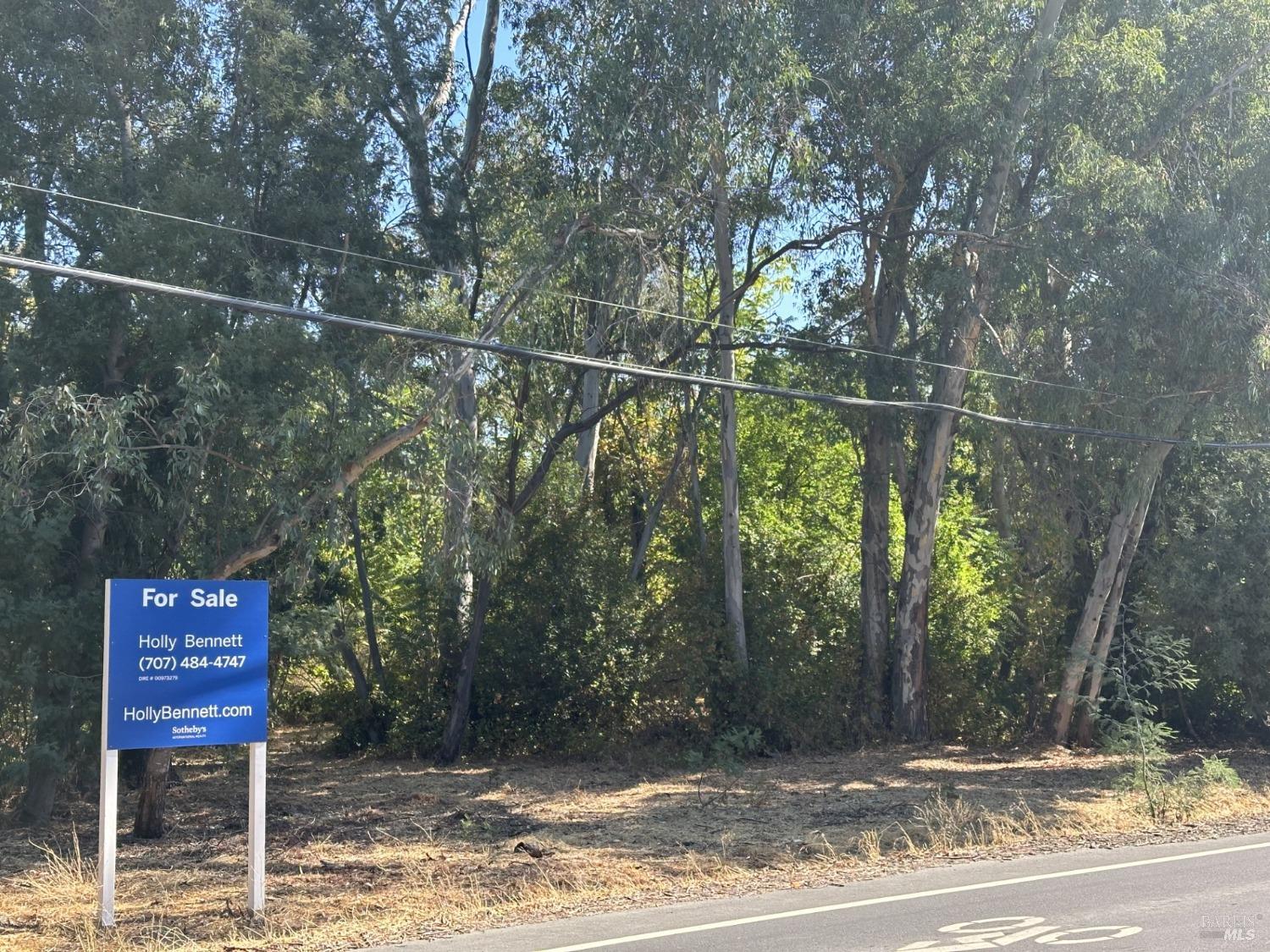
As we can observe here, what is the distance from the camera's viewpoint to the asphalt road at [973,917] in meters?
8.34

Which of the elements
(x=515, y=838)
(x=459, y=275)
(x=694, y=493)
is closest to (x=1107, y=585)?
(x=694, y=493)

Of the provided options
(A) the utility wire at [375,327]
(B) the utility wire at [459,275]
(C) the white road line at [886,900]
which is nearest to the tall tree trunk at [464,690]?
(B) the utility wire at [459,275]

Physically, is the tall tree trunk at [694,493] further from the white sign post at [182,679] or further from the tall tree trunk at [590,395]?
the white sign post at [182,679]

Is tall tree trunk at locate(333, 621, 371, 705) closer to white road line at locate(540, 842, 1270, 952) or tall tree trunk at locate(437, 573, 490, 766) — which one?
tall tree trunk at locate(437, 573, 490, 766)

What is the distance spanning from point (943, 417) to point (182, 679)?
16.1m

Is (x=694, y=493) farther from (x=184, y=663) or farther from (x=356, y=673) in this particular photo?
(x=184, y=663)

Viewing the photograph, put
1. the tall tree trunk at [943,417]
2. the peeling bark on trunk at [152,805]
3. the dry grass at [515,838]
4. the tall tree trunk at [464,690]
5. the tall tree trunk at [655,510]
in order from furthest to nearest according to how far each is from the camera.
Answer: the tall tree trunk at [655,510]
the tall tree trunk at [464,690]
the tall tree trunk at [943,417]
the peeling bark on trunk at [152,805]
the dry grass at [515,838]

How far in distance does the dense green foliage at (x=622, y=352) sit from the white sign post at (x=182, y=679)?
10.8 ft

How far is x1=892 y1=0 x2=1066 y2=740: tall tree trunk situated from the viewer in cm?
1989

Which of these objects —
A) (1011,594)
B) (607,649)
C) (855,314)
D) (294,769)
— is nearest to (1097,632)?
(1011,594)

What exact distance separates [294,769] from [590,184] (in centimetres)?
1114

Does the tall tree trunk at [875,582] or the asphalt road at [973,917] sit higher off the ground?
the tall tree trunk at [875,582]

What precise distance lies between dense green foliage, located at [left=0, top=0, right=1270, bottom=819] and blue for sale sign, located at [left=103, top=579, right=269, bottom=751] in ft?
10.8

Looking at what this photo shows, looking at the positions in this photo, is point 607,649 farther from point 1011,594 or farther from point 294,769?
point 1011,594
